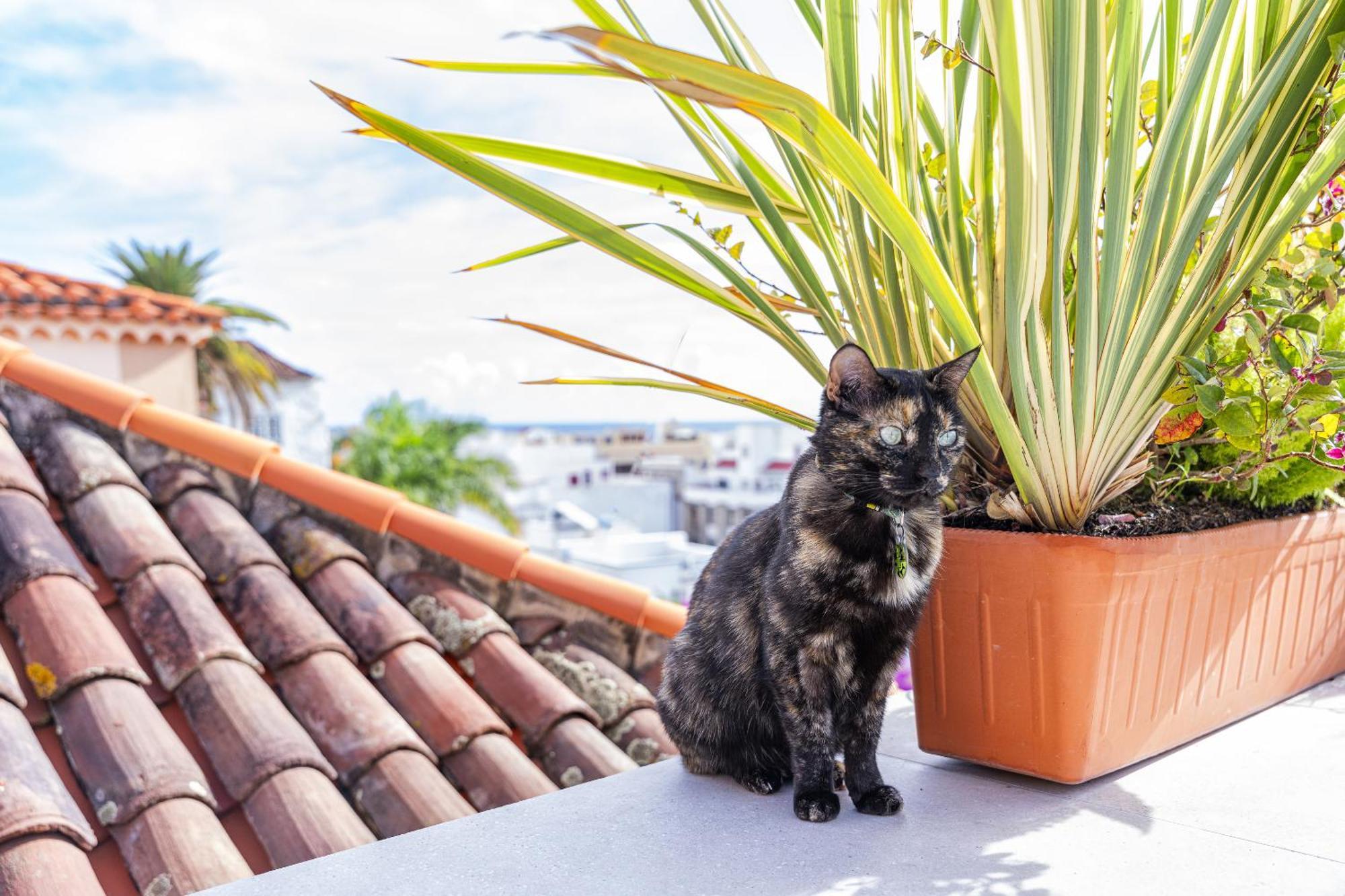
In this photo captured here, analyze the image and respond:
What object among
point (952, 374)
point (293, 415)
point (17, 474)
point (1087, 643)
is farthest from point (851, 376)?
point (293, 415)

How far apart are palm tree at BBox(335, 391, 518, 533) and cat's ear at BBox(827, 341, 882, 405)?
14.4 metres

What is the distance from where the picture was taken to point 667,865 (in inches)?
26.9

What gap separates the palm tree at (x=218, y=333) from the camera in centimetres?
1337

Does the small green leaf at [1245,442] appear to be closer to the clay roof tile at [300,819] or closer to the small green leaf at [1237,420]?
the small green leaf at [1237,420]

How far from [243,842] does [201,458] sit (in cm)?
112

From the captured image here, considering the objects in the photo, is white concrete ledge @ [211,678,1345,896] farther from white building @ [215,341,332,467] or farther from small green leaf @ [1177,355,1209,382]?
white building @ [215,341,332,467]

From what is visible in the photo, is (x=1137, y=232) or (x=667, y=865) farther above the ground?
(x=1137, y=232)

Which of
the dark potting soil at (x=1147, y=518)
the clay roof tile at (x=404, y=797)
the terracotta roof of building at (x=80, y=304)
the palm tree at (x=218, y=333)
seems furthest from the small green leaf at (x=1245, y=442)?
the palm tree at (x=218, y=333)

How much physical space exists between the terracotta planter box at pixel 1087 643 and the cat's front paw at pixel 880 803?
0.44 feet

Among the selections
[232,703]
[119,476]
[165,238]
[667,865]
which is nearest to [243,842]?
[232,703]

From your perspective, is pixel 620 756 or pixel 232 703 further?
pixel 620 756

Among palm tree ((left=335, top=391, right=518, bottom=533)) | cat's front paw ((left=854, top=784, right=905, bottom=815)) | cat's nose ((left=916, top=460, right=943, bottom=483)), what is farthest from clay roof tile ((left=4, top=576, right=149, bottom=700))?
palm tree ((left=335, top=391, right=518, bottom=533))

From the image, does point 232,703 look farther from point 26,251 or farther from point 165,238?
point 26,251

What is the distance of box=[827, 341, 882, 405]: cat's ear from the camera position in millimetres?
732
